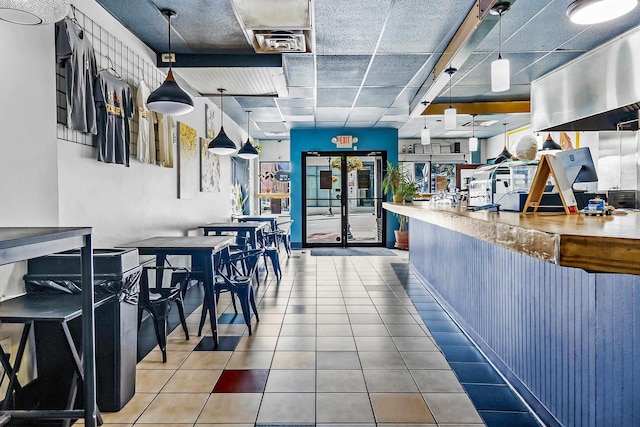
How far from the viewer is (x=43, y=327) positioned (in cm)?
248

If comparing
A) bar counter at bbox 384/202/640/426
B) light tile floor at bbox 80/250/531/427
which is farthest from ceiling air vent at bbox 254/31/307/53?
light tile floor at bbox 80/250/531/427

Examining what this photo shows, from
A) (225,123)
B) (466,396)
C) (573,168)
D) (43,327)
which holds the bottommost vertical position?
(466,396)

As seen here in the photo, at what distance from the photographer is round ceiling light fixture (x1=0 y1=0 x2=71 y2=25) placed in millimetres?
1902

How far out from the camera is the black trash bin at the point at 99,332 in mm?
2420

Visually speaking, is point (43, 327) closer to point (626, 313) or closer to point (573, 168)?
point (626, 313)

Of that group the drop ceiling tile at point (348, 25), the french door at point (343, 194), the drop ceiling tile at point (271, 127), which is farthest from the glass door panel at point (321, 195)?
the drop ceiling tile at point (348, 25)

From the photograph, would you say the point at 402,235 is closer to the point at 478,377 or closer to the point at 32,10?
the point at 478,377

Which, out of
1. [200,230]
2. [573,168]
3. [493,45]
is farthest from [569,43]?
[200,230]

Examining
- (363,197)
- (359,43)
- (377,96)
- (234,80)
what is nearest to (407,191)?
(377,96)

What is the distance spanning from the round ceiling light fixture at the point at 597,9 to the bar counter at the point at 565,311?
1184 millimetres

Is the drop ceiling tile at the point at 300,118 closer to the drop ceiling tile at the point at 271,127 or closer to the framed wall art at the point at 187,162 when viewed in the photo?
the drop ceiling tile at the point at 271,127

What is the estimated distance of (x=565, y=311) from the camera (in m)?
1.95

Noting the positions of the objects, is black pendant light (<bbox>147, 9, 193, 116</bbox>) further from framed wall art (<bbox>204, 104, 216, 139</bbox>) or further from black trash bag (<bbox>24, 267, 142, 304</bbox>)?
framed wall art (<bbox>204, 104, 216, 139</bbox>)

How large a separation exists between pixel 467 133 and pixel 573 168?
29.2 ft
